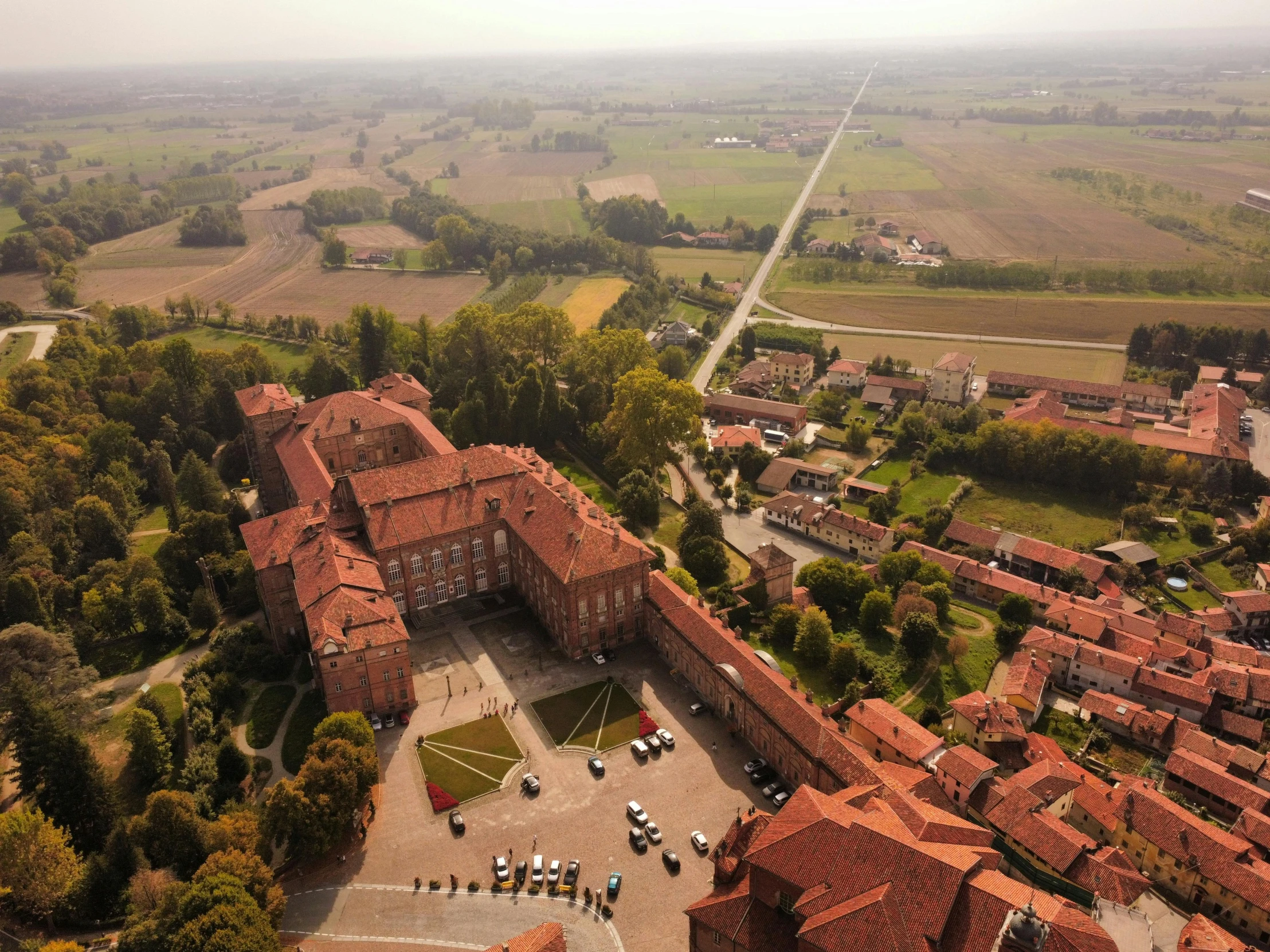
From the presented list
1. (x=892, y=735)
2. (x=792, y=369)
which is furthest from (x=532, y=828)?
(x=792, y=369)

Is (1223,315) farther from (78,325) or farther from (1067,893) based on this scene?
(78,325)

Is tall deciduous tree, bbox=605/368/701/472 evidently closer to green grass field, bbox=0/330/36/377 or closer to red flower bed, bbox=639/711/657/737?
red flower bed, bbox=639/711/657/737

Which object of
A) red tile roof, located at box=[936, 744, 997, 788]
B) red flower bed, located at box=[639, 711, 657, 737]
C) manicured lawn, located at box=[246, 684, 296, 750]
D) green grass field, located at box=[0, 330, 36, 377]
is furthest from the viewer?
green grass field, located at box=[0, 330, 36, 377]

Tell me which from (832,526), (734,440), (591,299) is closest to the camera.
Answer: (832,526)

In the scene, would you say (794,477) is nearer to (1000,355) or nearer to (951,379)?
(951,379)

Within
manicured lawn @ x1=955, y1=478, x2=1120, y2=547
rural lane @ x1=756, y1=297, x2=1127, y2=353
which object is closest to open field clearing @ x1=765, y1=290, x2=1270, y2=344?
rural lane @ x1=756, y1=297, x2=1127, y2=353

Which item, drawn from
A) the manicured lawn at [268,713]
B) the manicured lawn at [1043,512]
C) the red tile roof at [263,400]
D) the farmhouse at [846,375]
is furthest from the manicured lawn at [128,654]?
the farmhouse at [846,375]

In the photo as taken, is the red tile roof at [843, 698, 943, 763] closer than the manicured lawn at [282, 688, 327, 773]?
Yes
